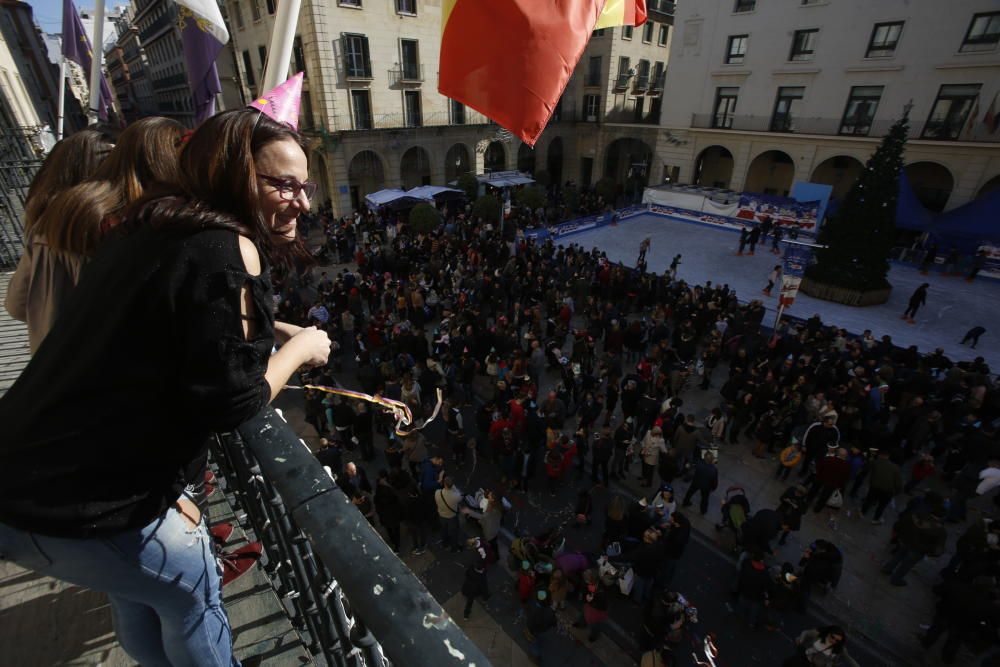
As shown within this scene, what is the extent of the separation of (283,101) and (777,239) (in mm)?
26658

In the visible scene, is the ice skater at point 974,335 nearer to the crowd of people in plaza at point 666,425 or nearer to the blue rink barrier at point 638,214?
the crowd of people in plaza at point 666,425

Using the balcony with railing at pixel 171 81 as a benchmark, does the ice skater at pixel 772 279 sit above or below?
below

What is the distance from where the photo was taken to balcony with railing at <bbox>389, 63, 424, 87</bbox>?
1116 inches

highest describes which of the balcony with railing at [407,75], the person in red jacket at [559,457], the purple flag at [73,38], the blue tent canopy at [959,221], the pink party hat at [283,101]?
the balcony with railing at [407,75]

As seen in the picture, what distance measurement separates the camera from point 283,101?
303 centimetres

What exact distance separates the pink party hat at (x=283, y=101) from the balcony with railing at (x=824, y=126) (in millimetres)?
32310

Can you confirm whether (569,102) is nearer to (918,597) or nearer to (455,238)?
(455,238)

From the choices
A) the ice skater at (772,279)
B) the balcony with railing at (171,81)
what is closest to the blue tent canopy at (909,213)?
the ice skater at (772,279)

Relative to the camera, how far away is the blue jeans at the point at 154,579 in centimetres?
132

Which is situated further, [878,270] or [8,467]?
[878,270]

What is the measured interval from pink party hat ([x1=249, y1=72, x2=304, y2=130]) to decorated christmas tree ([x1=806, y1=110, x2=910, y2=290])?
19.9 meters

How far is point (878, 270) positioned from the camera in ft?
57.6

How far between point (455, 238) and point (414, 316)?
27.9 ft

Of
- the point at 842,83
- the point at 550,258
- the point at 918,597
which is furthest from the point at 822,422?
the point at 842,83
